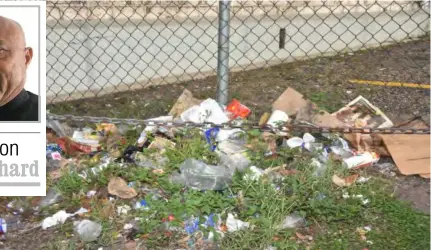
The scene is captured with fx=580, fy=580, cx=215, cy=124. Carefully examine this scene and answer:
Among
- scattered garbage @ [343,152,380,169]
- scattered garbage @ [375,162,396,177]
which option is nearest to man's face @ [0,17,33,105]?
scattered garbage @ [343,152,380,169]

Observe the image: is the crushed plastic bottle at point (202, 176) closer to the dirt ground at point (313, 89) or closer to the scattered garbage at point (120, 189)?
the scattered garbage at point (120, 189)

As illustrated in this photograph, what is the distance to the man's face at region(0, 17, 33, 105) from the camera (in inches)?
131

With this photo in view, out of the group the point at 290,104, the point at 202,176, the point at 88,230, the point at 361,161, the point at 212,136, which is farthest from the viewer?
the point at 290,104

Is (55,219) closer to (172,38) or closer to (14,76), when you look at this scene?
(14,76)

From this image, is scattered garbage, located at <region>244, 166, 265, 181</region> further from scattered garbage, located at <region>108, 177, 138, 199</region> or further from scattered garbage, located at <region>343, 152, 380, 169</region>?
scattered garbage, located at <region>108, 177, 138, 199</region>

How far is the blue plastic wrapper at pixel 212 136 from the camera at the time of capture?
4.02 m

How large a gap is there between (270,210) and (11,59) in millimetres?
1722

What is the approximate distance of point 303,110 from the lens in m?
4.44

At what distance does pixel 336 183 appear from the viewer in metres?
3.52

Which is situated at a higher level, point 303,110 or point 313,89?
point 313,89

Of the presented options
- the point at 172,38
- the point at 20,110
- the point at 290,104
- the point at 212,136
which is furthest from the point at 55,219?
the point at 172,38

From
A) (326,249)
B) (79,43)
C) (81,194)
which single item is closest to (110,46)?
(79,43)

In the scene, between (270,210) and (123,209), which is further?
(123,209)

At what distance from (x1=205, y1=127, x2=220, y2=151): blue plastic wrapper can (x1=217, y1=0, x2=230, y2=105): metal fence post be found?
1.51 feet
